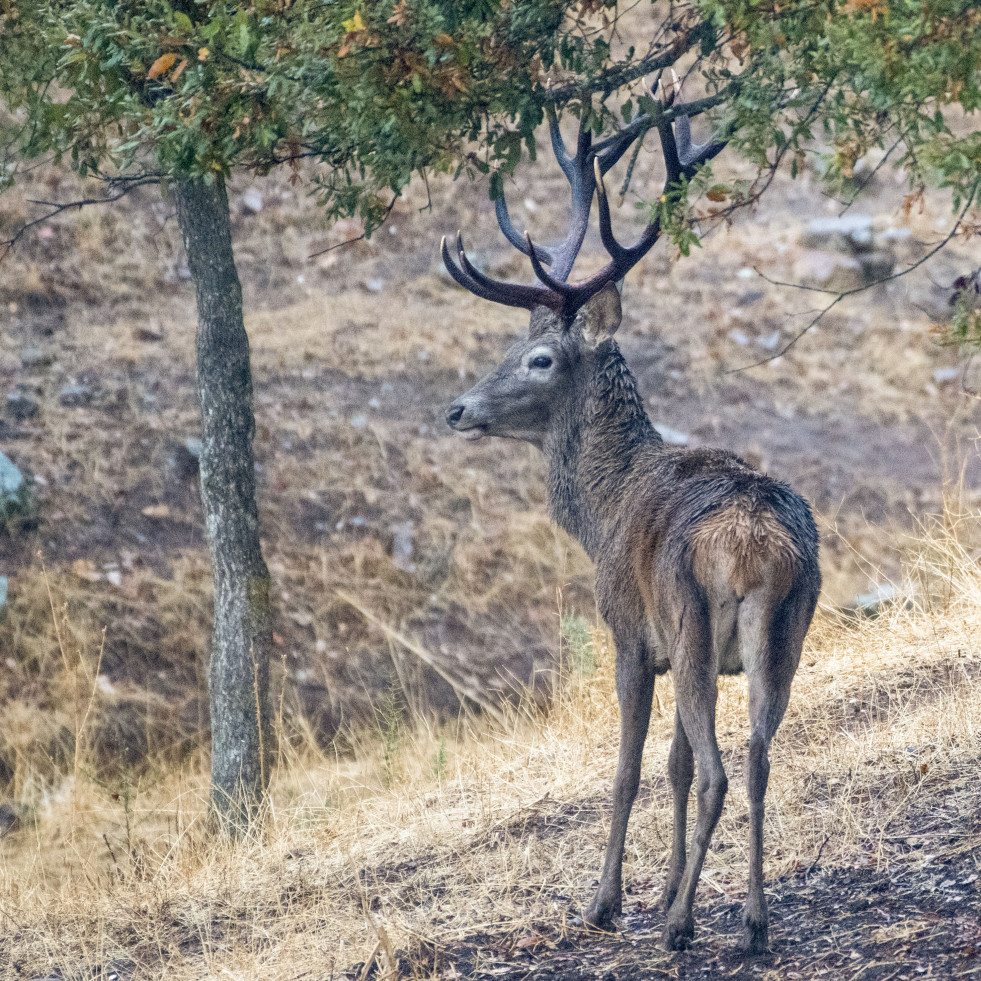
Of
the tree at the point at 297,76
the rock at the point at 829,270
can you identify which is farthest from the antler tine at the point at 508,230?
the rock at the point at 829,270

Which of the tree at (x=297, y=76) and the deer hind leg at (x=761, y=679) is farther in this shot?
the deer hind leg at (x=761, y=679)

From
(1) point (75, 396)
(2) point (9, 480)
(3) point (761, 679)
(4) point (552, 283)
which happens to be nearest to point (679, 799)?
(3) point (761, 679)

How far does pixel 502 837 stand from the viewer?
5.86 m

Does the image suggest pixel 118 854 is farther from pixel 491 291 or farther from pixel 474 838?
pixel 491 291

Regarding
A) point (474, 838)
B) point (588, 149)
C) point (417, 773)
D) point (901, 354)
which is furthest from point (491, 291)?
point (901, 354)

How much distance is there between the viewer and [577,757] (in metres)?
6.68

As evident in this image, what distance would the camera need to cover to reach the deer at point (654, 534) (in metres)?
4.10

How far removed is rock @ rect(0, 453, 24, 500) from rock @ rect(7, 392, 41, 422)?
1089mm

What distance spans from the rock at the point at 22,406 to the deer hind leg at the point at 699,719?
900 cm

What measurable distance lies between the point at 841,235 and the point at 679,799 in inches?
434

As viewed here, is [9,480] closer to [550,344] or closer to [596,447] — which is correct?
[550,344]

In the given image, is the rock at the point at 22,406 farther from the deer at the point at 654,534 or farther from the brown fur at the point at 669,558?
the brown fur at the point at 669,558

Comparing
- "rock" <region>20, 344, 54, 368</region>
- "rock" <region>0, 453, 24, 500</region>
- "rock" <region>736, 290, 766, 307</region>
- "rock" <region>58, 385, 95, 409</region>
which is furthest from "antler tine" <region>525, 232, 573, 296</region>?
"rock" <region>736, 290, 766, 307</region>

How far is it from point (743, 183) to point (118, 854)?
5.31 m
